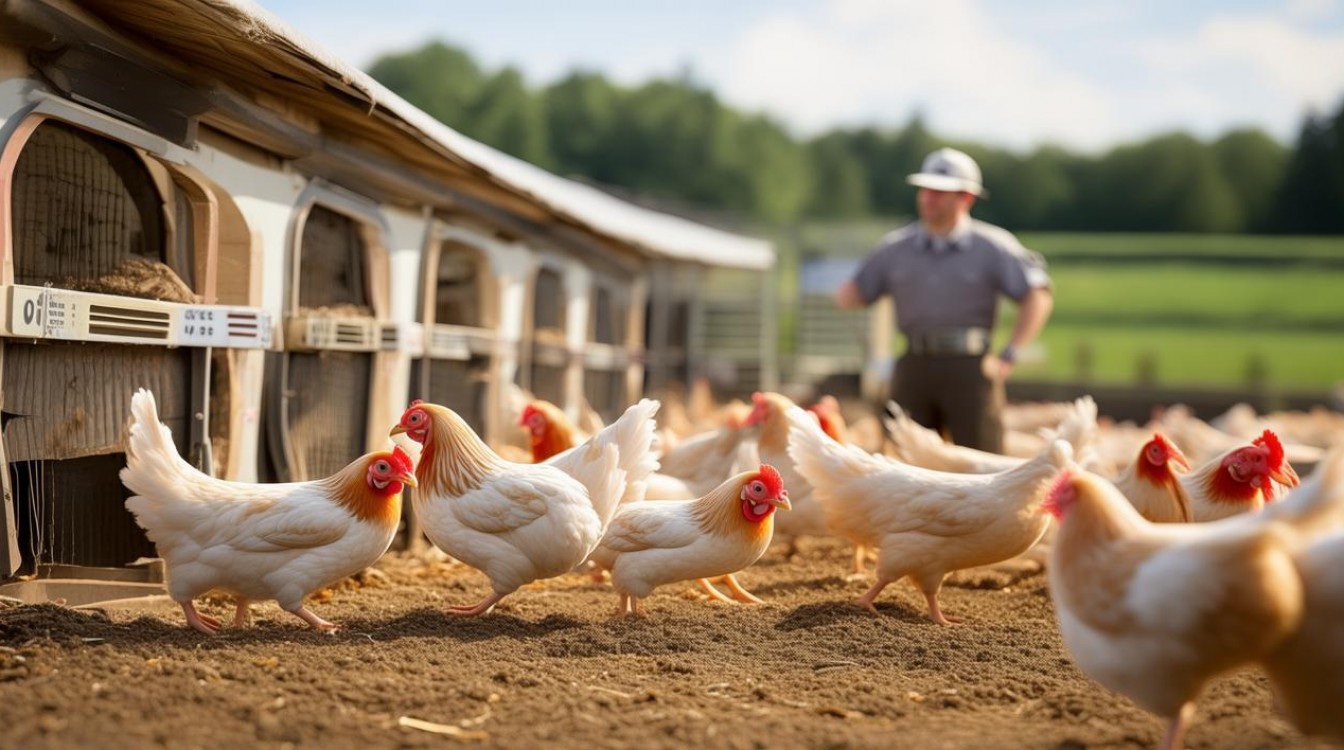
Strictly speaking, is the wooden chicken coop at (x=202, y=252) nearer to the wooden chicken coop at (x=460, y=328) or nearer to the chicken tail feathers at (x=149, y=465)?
the wooden chicken coop at (x=460, y=328)

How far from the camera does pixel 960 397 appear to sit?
335 inches

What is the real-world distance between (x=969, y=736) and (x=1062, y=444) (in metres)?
2.32

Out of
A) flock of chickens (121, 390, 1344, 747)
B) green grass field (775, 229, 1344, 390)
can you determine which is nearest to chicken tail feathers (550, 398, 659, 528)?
flock of chickens (121, 390, 1344, 747)

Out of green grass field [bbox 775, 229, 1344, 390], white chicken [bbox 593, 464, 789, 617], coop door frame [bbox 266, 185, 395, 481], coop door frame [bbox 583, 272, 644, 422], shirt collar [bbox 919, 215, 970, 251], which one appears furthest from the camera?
green grass field [bbox 775, 229, 1344, 390]

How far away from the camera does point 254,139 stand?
6.60m

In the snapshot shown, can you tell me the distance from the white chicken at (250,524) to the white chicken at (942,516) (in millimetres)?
2273

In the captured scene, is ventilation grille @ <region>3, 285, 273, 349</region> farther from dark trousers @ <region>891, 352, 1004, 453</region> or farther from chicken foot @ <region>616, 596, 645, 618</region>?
dark trousers @ <region>891, 352, 1004, 453</region>

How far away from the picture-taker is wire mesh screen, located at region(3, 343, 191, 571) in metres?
4.99

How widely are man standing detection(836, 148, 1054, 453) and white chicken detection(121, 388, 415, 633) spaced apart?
14.2 feet

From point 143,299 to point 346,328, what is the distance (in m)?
1.98

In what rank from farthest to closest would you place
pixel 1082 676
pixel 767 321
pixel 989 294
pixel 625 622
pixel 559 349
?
1. pixel 767 321
2. pixel 559 349
3. pixel 989 294
4. pixel 625 622
5. pixel 1082 676

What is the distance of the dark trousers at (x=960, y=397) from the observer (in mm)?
8484

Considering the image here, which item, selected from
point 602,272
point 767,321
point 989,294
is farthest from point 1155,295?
point 989,294

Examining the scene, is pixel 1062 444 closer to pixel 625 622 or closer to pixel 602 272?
pixel 625 622
